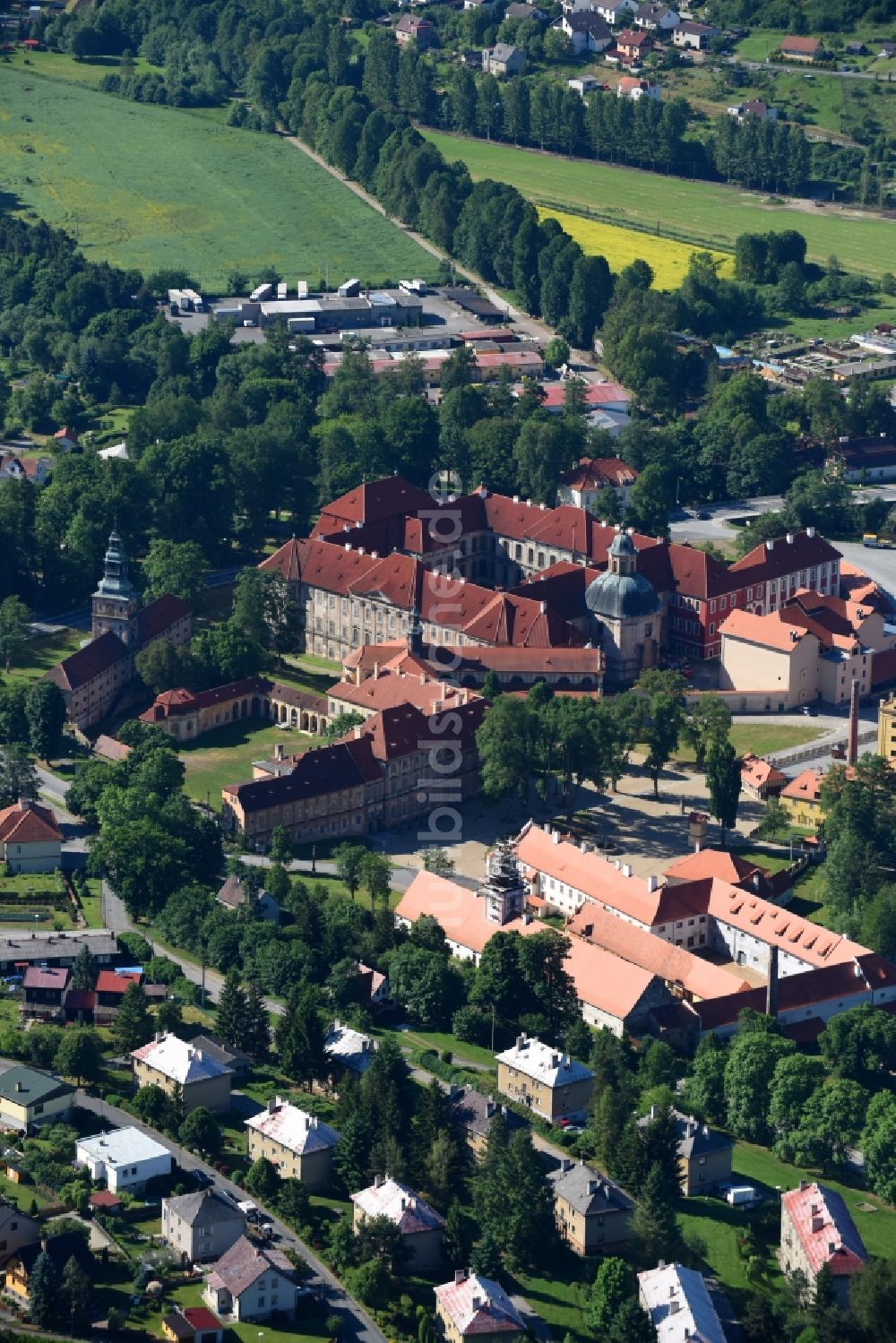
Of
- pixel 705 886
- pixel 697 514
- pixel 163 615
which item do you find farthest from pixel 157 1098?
pixel 697 514

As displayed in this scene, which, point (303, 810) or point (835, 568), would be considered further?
point (835, 568)

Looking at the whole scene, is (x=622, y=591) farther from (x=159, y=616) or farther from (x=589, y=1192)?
(x=589, y=1192)

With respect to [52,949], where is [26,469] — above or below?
above

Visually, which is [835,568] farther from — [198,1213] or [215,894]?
[198,1213]

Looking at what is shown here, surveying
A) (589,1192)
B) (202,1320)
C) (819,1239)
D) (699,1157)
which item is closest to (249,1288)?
(202,1320)

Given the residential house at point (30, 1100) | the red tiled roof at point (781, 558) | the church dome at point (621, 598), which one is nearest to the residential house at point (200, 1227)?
the residential house at point (30, 1100)

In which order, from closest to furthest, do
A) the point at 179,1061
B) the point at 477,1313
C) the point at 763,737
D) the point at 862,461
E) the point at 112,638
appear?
the point at 477,1313 → the point at 179,1061 → the point at 763,737 → the point at 112,638 → the point at 862,461
